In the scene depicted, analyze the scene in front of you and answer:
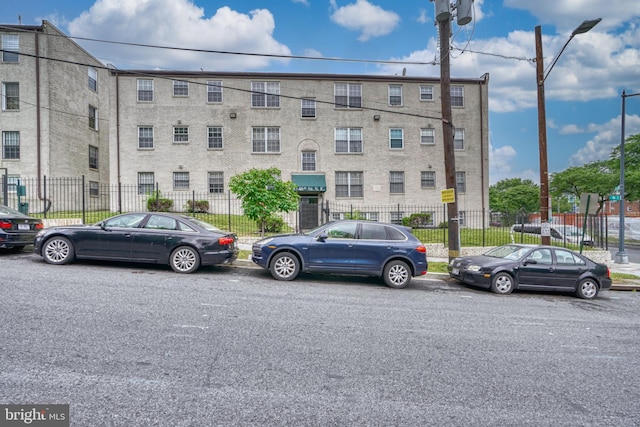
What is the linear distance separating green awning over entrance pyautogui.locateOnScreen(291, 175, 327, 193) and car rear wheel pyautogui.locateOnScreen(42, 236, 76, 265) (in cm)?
1617

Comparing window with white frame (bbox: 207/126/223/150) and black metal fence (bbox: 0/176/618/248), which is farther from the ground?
window with white frame (bbox: 207/126/223/150)

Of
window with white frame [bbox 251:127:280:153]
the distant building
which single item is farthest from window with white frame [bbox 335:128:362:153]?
window with white frame [bbox 251:127:280:153]

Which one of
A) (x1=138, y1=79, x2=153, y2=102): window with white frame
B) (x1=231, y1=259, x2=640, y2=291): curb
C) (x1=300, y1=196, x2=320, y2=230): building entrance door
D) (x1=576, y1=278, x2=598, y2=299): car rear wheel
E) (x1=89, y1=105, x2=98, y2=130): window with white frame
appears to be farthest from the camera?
(x1=89, y1=105, x2=98, y2=130): window with white frame

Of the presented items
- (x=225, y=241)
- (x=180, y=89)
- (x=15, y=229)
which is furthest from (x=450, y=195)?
(x=180, y=89)

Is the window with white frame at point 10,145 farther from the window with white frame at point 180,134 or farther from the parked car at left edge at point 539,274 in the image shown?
the parked car at left edge at point 539,274

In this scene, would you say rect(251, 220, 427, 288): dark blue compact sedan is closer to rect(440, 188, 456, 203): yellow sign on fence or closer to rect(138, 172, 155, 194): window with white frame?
rect(440, 188, 456, 203): yellow sign on fence

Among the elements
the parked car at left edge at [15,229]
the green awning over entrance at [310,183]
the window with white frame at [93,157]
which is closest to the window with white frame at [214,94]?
the green awning over entrance at [310,183]

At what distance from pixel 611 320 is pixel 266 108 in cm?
2264

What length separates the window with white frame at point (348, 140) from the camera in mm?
26672

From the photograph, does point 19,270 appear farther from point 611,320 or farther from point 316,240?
point 611,320

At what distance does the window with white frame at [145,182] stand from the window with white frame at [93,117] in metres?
6.27

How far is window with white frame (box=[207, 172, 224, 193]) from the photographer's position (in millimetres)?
25922

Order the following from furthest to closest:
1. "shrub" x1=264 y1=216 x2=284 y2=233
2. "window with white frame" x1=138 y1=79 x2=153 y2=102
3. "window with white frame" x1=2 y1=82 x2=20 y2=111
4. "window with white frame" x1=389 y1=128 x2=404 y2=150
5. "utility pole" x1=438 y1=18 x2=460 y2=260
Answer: "window with white frame" x1=389 y1=128 x2=404 y2=150 → "window with white frame" x1=138 y1=79 x2=153 y2=102 → "window with white frame" x1=2 y1=82 x2=20 y2=111 → "shrub" x1=264 y1=216 x2=284 y2=233 → "utility pole" x1=438 y1=18 x2=460 y2=260

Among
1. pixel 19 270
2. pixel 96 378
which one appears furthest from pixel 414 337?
pixel 19 270
